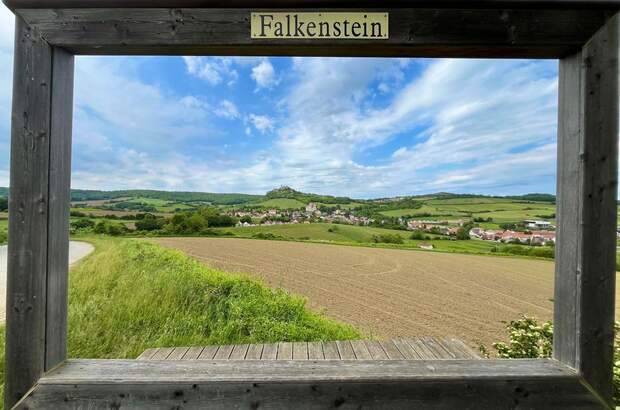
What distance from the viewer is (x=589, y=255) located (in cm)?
185

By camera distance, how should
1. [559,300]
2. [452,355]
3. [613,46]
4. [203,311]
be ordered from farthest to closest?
[203,311]
[452,355]
[559,300]
[613,46]

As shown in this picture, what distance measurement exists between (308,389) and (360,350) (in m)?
1.48

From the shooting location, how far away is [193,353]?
303 cm

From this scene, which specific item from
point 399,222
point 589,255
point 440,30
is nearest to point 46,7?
point 440,30

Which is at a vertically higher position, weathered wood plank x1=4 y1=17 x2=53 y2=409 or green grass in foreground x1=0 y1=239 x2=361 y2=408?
weathered wood plank x1=4 y1=17 x2=53 y2=409

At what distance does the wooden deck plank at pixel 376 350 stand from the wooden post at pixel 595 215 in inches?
61.4

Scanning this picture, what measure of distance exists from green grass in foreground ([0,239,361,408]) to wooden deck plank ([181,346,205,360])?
76 centimetres

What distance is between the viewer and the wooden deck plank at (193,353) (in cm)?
292

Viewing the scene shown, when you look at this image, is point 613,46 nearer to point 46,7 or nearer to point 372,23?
point 372,23

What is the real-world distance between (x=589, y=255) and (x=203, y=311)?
4.92 m

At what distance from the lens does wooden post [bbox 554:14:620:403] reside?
6.01 feet

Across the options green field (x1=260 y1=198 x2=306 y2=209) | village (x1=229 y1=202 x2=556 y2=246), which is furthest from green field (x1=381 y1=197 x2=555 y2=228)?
green field (x1=260 y1=198 x2=306 y2=209)

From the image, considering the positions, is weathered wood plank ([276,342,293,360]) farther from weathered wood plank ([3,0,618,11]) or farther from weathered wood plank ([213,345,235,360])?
weathered wood plank ([3,0,618,11])

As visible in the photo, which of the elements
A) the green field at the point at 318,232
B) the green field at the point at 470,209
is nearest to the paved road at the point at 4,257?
the green field at the point at 318,232
